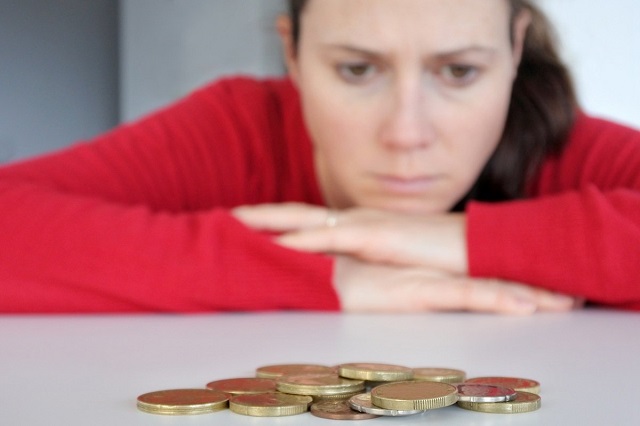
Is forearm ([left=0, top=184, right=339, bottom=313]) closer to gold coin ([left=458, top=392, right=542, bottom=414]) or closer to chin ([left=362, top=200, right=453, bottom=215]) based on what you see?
chin ([left=362, top=200, right=453, bottom=215])

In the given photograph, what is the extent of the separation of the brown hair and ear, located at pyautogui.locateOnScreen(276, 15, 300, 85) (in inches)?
1.0

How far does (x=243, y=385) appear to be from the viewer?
1.67 ft

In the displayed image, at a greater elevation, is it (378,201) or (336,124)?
(336,124)

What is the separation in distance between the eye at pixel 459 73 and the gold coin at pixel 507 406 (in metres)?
0.70

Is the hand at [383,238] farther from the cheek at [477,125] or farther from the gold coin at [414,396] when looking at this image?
the gold coin at [414,396]

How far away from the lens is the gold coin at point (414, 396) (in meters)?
0.44

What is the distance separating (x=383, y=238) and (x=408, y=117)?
0.52 feet

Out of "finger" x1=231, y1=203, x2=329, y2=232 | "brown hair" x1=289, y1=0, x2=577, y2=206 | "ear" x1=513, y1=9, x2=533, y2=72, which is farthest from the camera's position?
"brown hair" x1=289, y1=0, x2=577, y2=206

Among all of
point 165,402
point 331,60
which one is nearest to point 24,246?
point 331,60

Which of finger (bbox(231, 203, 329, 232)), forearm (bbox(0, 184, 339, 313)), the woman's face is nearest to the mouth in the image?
the woman's face

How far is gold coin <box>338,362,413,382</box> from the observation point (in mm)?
532

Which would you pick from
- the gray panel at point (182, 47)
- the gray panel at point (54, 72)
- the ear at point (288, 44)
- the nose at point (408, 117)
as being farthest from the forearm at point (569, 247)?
the gray panel at point (54, 72)

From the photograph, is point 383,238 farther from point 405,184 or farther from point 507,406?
point 507,406

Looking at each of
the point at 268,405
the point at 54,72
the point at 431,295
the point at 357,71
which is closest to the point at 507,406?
the point at 268,405
